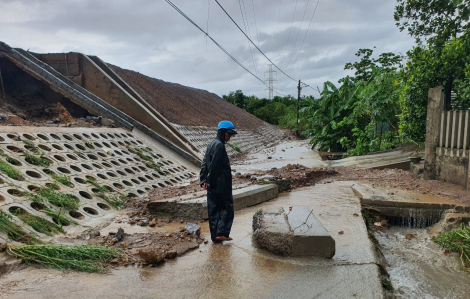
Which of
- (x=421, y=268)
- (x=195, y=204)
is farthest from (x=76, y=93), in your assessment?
(x=421, y=268)

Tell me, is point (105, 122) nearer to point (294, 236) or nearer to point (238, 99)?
point (294, 236)

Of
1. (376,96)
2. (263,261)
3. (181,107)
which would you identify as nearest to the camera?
(263,261)

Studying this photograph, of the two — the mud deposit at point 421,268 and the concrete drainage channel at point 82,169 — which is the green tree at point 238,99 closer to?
the concrete drainage channel at point 82,169

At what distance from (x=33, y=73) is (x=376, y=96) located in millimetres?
13475

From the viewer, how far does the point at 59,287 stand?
3.37 metres

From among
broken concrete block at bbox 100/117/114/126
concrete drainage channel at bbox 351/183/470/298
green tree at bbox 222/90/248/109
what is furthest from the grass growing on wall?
green tree at bbox 222/90/248/109

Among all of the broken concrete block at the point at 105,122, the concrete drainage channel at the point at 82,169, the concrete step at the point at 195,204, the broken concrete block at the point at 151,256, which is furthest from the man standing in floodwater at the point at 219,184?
the broken concrete block at the point at 105,122

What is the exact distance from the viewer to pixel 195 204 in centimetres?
633

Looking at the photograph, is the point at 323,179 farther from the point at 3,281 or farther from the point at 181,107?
the point at 181,107

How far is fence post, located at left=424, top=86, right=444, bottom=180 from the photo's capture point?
872 cm

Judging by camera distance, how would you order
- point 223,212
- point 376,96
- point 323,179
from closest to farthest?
point 223,212 → point 323,179 → point 376,96

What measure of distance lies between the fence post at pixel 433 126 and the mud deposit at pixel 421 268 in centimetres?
311

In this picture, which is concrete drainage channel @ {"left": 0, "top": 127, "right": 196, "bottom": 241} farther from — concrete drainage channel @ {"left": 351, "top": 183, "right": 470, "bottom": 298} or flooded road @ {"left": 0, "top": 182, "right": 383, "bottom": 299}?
concrete drainage channel @ {"left": 351, "top": 183, "right": 470, "bottom": 298}

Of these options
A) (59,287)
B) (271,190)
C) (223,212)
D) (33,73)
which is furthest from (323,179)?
(33,73)
